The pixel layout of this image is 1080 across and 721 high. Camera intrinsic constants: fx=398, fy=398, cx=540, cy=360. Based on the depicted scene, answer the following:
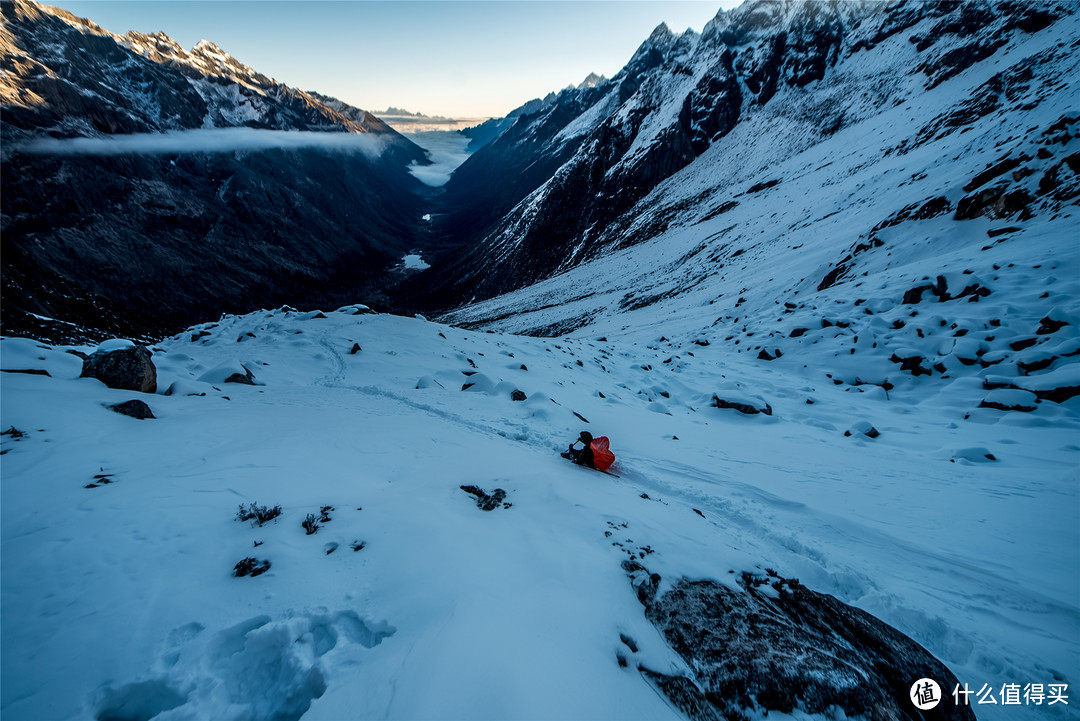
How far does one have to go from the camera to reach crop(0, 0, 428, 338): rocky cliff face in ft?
162

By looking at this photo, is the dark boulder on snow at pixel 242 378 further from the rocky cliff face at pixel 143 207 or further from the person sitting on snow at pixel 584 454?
the rocky cliff face at pixel 143 207

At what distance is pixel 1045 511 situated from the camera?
203 inches

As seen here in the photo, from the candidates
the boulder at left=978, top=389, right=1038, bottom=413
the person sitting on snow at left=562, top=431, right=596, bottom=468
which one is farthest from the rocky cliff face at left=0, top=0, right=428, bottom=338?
the boulder at left=978, top=389, right=1038, bottom=413

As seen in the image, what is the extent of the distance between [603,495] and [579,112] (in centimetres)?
20935

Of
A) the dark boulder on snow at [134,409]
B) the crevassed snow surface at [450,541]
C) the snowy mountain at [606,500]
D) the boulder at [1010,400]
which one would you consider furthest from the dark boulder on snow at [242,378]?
the boulder at [1010,400]

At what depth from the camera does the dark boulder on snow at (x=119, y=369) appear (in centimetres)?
671

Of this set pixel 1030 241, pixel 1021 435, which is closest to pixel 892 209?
pixel 1030 241

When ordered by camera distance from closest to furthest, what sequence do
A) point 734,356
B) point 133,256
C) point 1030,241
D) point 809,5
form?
point 1030,241 < point 734,356 < point 133,256 < point 809,5

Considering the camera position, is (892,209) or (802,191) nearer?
(892,209)

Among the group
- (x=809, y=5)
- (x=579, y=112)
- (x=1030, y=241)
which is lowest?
(x=1030, y=241)

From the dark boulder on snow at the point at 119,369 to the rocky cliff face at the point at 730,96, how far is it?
183 feet

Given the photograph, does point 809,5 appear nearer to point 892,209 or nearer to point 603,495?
point 892,209

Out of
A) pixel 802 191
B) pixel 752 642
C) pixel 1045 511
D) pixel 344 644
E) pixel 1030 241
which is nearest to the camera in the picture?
pixel 344 644

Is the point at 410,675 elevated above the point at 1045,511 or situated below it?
below
